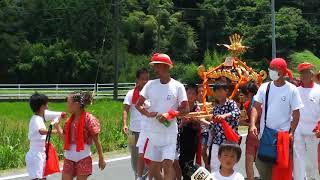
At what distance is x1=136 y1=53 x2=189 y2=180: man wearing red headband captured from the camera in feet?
24.7

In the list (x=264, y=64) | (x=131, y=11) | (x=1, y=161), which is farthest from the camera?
(x=131, y=11)

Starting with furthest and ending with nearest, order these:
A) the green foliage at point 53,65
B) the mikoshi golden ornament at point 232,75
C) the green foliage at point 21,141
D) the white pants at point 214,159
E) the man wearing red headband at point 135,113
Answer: the green foliage at point 53,65
the green foliage at point 21,141
the mikoshi golden ornament at point 232,75
the man wearing red headband at point 135,113
the white pants at point 214,159

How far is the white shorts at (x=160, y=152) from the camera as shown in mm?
7539

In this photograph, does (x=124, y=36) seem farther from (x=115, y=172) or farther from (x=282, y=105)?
(x=282, y=105)

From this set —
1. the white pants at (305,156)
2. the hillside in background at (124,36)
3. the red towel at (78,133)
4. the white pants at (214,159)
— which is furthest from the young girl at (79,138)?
the hillside in background at (124,36)

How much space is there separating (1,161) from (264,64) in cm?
5586

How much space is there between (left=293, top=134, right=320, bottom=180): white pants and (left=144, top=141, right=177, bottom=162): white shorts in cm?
159

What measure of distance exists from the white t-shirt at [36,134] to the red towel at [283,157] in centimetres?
292

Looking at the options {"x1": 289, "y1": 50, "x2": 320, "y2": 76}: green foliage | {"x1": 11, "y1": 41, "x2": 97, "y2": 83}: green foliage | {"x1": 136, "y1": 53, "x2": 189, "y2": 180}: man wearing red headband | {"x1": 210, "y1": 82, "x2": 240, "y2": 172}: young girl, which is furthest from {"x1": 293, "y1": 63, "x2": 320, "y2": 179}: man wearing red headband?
{"x1": 11, "y1": 41, "x2": 97, "y2": 83}: green foliage

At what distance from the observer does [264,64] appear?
65812mm

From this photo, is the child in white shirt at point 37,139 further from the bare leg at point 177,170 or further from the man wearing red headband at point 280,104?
the man wearing red headband at point 280,104

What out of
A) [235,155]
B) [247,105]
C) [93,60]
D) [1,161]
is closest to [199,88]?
[247,105]

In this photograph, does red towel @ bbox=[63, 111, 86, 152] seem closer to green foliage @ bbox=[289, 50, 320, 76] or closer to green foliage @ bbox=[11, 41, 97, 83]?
green foliage @ bbox=[289, 50, 320, 76]

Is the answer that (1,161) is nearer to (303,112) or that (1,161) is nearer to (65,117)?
(65,117)
